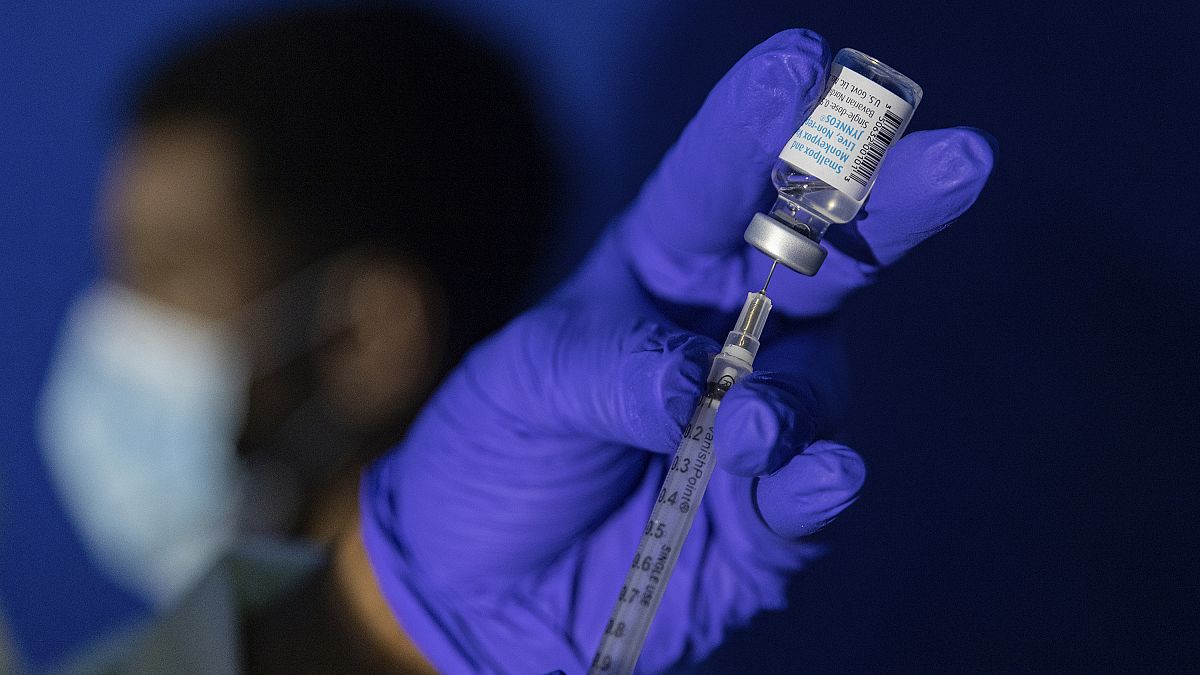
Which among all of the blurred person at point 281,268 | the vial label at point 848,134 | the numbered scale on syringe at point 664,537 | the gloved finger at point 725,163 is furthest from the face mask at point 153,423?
the vial label at point 848,134

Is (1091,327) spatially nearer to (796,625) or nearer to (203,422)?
(796,625)

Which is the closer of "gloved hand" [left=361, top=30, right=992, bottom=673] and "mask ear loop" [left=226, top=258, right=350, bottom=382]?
"gloved hand" [left=361, top=30, right=992, bottom=673]

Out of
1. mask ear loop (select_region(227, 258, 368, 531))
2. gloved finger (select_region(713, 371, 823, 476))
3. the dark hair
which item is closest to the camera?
gloved finger (select_region(713, 371, 823, 476))

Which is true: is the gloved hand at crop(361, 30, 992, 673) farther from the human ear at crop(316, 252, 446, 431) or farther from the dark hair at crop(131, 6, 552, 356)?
the dark hair at crop(131, 6, 552, 356)

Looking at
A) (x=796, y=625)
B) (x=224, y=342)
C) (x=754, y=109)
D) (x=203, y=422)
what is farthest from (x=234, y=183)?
(x=796, y=625)

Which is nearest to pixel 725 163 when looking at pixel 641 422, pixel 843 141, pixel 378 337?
pixel 843 141

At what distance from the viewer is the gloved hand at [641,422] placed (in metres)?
0.82

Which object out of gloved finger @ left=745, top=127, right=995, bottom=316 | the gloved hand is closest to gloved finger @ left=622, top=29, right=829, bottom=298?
the gloved hand

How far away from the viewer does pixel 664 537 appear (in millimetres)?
785

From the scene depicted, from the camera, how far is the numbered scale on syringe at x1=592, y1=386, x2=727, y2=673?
0.78m

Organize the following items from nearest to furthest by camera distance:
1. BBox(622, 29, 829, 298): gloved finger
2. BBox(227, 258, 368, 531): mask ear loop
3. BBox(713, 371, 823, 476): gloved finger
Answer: BBox(713, 371, 823, 476): gloved finger → BBox(622, 29, 829, 298): gloved finger → BBox(227, 258, 368, 531): mask ear loop

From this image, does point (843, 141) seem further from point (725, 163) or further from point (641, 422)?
point (641, 422)

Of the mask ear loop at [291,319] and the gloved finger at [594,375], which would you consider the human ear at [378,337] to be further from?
the gloved finger at [594,375]

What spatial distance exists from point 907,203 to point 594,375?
36 centimetres
